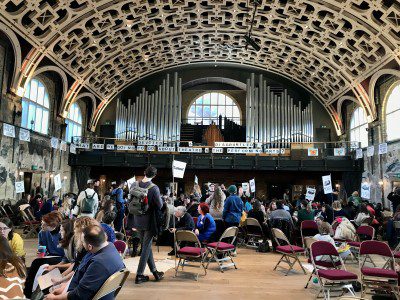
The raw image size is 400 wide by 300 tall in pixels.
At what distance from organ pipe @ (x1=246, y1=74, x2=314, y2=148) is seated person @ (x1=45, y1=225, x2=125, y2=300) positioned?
1911 centimetres

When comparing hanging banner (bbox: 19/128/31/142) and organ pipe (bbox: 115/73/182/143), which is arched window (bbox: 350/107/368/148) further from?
hanging banner (bbox: 19/128/31/142)

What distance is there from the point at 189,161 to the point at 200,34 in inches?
293

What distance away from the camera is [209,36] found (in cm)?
2000

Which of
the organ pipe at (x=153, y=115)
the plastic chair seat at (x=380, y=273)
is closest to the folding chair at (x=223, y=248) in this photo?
the plastic chair seat at (x=380, y=273)

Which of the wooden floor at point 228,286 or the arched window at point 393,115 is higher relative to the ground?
the arched window at point 393,115

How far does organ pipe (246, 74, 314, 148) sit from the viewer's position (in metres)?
22.0

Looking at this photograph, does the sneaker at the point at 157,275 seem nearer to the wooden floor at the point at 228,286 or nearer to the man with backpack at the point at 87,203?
the wooden floor at the point at 228,286

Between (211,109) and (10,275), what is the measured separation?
2274 cm

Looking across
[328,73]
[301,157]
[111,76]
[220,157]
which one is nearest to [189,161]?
[220,157]

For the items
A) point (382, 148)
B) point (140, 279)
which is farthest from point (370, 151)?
point (140, 279)

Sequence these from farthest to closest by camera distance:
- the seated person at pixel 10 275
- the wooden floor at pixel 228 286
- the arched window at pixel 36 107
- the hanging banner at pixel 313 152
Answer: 1. the hanging banner at pixel 313 152
2. the arched window at pixel 36 107
3. the wooden floor at pixel 228 286
4. the seated person at pixel 10 275

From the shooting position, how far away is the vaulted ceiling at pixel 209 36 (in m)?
14.3

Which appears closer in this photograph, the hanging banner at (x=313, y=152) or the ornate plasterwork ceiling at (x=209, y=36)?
the ornate plasterwork ceiling at (x=209, y=36)

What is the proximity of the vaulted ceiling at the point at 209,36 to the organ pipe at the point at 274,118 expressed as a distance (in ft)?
5.43
